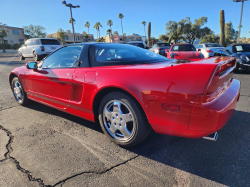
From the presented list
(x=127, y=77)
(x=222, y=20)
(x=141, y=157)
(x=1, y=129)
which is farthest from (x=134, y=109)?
(x=222, y=20)

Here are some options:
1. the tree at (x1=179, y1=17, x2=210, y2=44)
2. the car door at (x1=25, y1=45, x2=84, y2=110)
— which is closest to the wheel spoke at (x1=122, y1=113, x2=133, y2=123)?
the car door at (x1=25, y1=45, x2=84, y2=110)

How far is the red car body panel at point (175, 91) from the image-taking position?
1.55m

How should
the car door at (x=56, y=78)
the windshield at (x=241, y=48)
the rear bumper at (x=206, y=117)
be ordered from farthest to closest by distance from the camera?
the windshield at (x=241, y=48)
the car door at (x=56, y=78)
the rear bumper at (x=206, y=117)

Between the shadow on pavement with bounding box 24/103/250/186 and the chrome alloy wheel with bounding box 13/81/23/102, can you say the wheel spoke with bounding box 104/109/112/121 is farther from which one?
the chrome alloy wheel with bounding box 13/81/23/102

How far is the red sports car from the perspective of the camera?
1.57m

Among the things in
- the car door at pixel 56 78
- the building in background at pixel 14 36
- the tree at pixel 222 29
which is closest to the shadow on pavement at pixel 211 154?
the car door at pixel 56 78

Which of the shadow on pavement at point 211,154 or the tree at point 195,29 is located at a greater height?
the tree at point 195,29

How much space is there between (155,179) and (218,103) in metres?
0.93

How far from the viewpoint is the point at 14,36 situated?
2191 inches

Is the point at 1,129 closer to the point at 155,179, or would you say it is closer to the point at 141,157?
the point at 141,157

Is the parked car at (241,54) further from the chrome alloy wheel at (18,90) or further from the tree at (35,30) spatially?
the tree at (35,30)

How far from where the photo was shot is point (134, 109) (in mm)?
1917

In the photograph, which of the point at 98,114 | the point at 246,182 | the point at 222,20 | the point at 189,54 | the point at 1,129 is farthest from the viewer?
the point at 222,20

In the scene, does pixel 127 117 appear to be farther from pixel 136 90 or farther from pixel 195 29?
pixel 195 29
